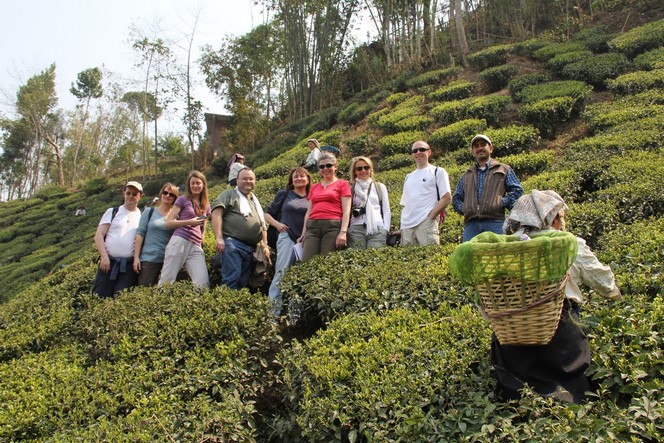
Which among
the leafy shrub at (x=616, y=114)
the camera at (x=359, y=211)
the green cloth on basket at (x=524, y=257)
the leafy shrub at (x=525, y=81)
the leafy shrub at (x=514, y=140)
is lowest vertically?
the green cloth on basket at (x=524, y=257)

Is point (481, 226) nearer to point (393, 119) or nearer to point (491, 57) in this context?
point (393, 119)

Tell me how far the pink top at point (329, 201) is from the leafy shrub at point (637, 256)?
7.98ft

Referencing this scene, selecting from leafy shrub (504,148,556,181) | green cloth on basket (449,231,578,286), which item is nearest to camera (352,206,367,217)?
green cloth on basket (449,231,578,286)

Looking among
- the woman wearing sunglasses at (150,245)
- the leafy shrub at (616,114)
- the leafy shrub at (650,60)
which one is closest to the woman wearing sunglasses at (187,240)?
the woman wearing sunglasses at (150,245)

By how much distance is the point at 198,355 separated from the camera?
144 inches

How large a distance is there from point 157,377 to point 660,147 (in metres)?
6.87

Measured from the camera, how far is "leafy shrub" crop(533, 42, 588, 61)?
1301 cm

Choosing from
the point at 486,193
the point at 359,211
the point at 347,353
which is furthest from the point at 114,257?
the point at 486,193

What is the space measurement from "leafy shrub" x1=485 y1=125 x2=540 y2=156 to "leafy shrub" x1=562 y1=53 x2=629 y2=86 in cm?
305

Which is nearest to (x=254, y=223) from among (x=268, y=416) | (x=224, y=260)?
(x=224, y=260)

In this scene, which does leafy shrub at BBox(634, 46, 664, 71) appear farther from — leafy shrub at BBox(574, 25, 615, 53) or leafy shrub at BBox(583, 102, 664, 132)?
leafy shrub at BBox(583, 102, 664, 132)

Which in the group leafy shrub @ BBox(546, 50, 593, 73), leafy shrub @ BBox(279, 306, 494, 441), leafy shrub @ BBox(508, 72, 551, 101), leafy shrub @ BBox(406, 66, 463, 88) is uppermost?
leafy shrub @ BBox(406, 66, 463, 88)

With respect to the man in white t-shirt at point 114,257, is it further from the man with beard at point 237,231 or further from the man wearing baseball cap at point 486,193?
the man wearing baseball cap at point 486,193

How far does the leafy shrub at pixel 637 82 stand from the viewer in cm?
946
